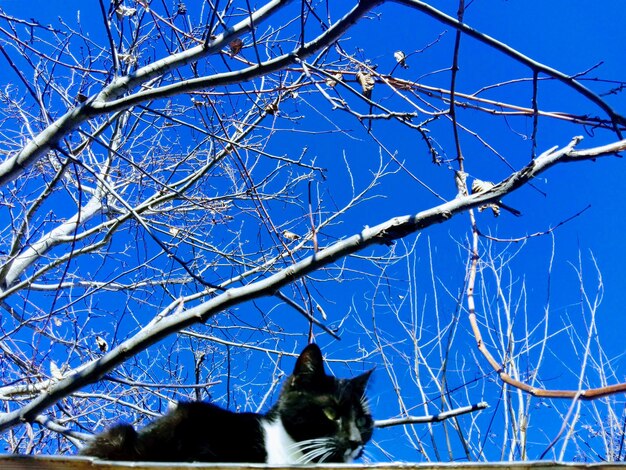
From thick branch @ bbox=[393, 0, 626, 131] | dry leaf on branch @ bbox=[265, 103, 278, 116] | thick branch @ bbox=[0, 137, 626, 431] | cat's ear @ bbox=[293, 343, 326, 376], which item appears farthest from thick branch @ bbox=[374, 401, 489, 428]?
dry leaf on branch @ bbox=[265, 103, 278, 116]

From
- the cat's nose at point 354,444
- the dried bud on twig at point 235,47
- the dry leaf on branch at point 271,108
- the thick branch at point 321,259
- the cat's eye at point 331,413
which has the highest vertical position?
the dry leaf on branch at point 271,108

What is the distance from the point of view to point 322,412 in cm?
221

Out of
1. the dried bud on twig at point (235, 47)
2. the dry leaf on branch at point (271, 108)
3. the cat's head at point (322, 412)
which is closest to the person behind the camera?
the cat's head at point (322, 412)

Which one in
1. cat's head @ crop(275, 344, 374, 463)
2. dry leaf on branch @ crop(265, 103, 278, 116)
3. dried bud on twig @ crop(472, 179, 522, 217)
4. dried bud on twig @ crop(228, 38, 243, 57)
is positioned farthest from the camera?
dry leaf on branch @ crop(265, 103, 278, 116)

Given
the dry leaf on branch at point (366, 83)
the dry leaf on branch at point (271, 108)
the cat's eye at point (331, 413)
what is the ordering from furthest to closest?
the dry leaf on branch at point (271, 108)
the dry leaf on branch at point (366, 83)
the cat's eye at point (331, 413)

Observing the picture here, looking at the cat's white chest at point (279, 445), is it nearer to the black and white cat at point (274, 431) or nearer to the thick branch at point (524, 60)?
the black and white cat at point (274, 431)

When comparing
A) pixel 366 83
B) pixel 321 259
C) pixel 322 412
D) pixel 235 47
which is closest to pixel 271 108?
pixel 235 47

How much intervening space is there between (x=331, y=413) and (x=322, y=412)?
4 centimetres

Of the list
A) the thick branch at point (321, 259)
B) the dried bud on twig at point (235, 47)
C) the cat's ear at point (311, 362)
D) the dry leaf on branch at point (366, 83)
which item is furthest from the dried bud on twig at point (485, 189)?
the dried bud on twig at point (235, 47)

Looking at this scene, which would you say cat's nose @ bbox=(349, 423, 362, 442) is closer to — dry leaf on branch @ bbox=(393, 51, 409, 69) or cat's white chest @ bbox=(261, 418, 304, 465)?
cat's white chest @ bbox=(261, 418, 304, 465)

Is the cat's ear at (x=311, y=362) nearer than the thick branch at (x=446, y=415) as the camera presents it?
No

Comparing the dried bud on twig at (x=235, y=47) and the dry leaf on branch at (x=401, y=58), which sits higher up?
the dried bud on twig at (x=235, y=47)

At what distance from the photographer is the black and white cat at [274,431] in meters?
1.91

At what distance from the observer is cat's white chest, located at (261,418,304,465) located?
2.01 meters
